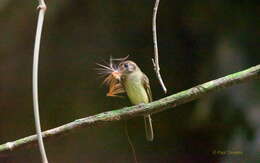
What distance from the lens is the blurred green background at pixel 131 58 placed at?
272 centimetres

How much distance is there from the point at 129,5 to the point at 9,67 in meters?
1.03

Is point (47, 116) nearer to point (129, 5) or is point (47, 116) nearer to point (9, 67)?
point (9, 67)

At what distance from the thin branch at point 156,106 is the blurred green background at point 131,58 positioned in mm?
1383

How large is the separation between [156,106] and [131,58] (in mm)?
1631

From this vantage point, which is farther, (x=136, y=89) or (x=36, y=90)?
(x=136, y=89)

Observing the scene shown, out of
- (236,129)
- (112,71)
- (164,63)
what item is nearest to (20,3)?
(164,63)

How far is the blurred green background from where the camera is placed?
2.72m

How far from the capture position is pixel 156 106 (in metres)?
1.38

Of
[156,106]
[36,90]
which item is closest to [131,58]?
[156,106]

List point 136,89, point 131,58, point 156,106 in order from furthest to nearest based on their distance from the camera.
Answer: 1. point 131,58
2. point 136,89
3. point 156,106

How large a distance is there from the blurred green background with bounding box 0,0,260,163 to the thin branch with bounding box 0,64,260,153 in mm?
1383

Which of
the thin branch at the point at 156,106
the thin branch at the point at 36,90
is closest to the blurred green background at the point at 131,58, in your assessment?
the thin branch at the point at 156,106

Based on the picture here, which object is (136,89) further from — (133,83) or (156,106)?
(156,106)

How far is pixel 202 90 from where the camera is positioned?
130cm
